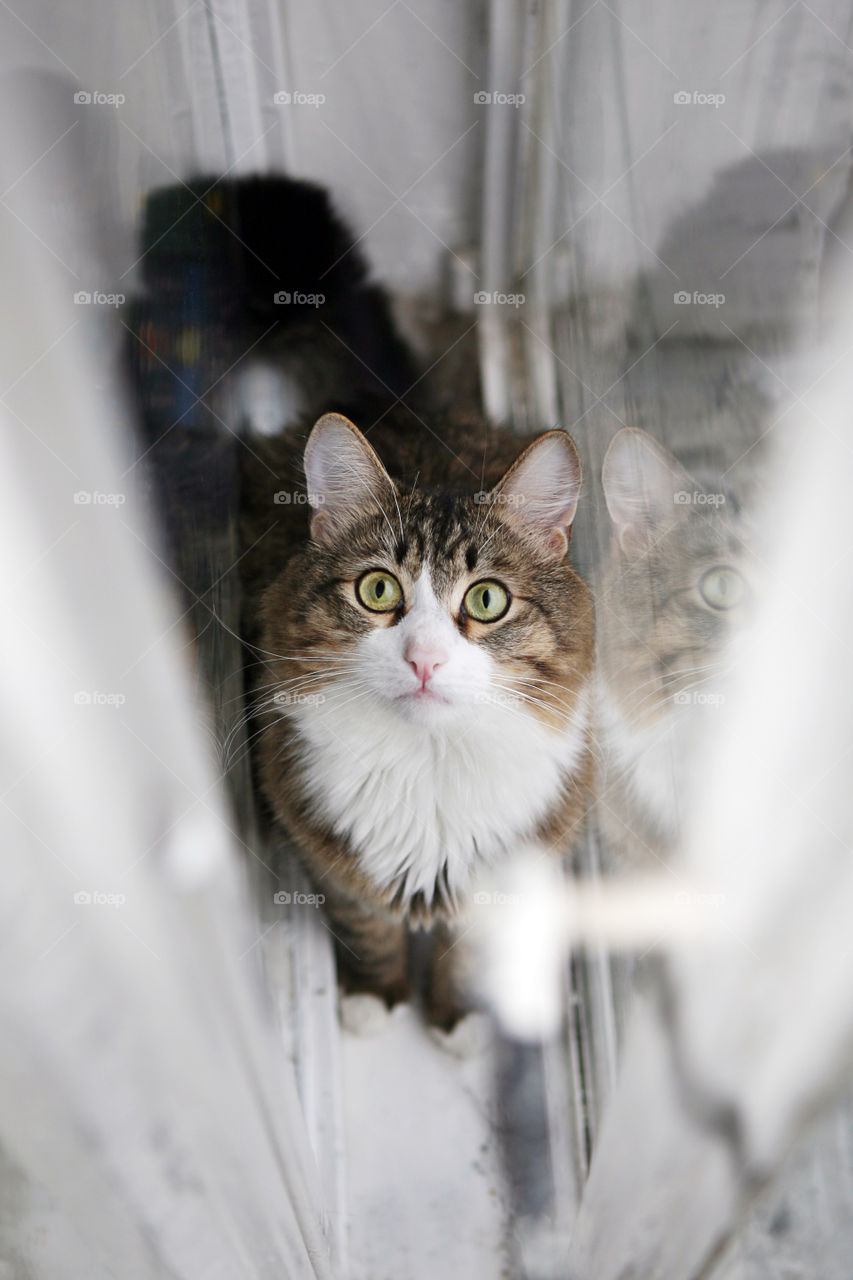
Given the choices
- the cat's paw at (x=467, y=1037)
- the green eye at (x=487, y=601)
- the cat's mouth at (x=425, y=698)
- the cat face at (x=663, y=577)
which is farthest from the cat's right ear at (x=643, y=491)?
the cat's paw at (x=467, y=1037)

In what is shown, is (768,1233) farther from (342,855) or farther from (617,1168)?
(342,855)

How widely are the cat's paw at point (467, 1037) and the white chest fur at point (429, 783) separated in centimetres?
16

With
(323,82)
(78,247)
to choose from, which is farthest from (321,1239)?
(323,82)

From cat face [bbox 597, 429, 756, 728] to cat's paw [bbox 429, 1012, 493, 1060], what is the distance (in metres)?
0.38

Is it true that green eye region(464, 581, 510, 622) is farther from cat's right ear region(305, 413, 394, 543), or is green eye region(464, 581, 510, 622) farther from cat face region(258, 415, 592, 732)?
cat's right ear region(305, 413, 394, 543)

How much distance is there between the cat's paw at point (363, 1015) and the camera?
2.80 ft

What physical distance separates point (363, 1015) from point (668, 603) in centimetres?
54

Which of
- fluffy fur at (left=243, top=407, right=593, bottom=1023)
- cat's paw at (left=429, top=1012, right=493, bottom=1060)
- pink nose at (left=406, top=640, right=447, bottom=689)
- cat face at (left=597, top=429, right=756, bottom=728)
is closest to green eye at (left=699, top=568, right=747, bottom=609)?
cat face at (left=597, top=429, right=756, bottom=728)

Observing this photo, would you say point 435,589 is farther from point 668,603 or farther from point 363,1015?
point 363,1015

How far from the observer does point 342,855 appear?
2.62 feet

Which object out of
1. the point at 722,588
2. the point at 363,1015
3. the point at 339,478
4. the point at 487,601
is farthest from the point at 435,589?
the point at 363,1015

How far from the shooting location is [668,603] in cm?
77

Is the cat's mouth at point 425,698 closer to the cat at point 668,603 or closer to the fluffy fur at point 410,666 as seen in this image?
the fluffy fur at point 410,666

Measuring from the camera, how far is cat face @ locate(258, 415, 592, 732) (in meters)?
0.70
